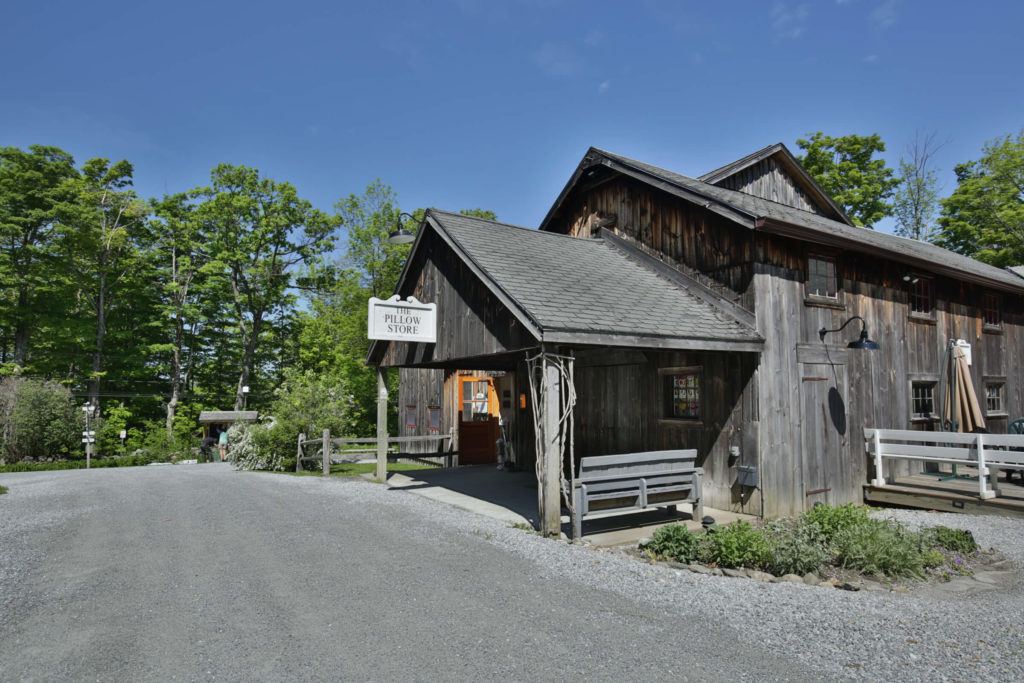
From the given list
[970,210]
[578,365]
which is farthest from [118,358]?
[970,210]

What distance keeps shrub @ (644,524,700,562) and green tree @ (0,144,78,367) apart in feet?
114

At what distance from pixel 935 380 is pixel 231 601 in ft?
47.1

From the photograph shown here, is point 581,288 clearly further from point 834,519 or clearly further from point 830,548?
point 830,548

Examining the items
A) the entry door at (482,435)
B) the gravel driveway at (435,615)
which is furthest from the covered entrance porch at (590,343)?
the entry door at (482,435)

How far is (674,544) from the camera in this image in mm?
7336

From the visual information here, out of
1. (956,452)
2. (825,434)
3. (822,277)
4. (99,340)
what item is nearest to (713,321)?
(822,277)

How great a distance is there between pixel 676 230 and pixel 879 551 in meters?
6.95

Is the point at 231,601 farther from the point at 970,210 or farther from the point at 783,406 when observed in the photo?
the point at 970,210

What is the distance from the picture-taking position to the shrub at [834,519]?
7.60 metres

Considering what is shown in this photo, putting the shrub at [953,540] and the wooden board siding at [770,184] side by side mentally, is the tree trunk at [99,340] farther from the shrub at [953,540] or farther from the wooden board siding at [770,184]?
the shrub at [953,540]

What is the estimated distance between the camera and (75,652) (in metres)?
4.53

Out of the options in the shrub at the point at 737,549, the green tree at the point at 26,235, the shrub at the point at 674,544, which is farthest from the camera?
the green tree at the point at 26,235

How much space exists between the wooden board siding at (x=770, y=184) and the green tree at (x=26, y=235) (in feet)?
109

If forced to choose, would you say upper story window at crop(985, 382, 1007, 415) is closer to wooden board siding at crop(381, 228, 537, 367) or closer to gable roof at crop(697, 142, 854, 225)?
gable roof at crop(697, 142, 854, 225)
